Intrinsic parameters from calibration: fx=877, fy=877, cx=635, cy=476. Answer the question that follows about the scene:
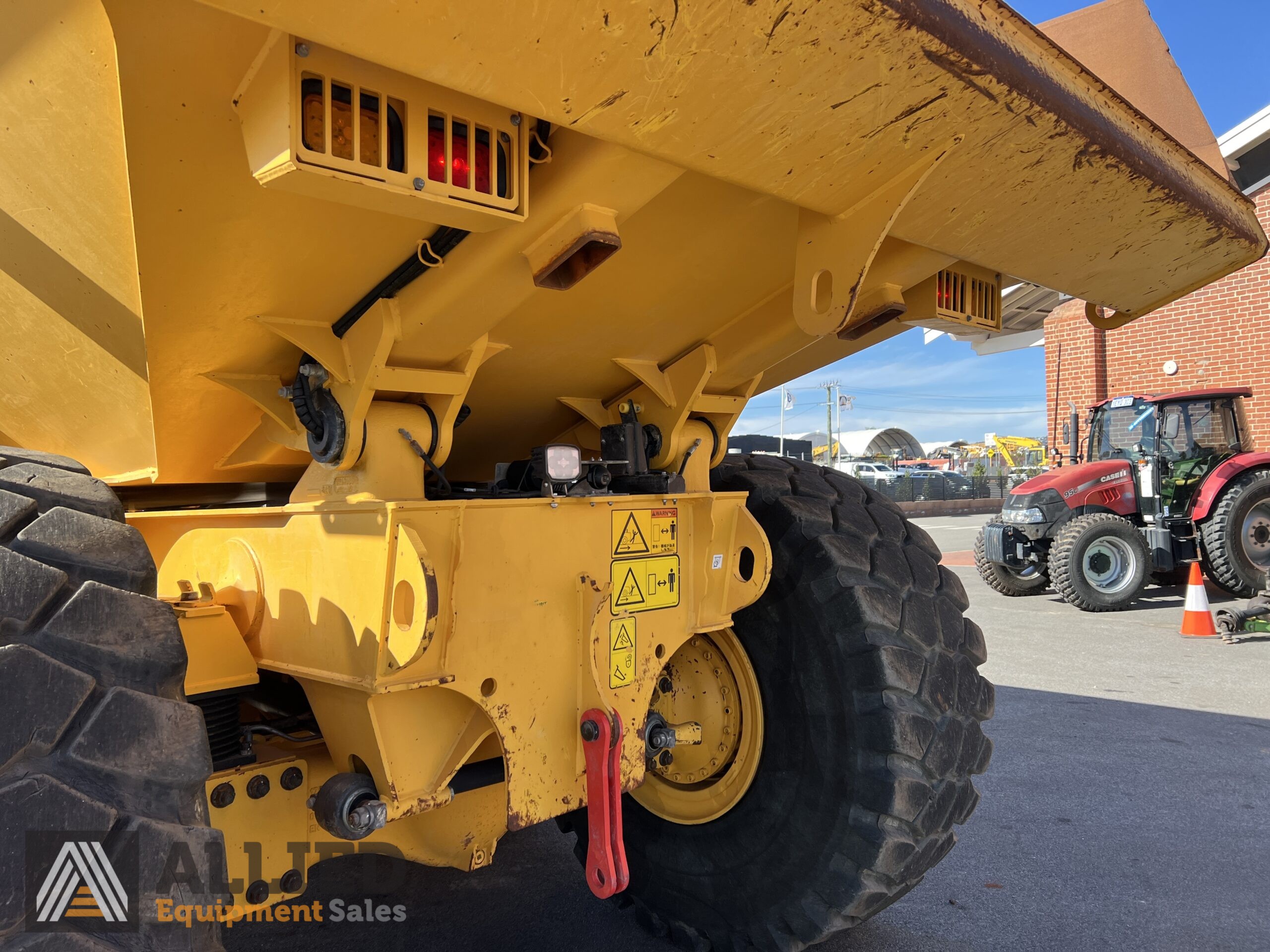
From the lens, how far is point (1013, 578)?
1087cm

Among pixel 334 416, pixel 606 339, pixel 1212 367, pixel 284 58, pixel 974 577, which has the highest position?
pixel 1212 367

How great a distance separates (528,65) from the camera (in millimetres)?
1297

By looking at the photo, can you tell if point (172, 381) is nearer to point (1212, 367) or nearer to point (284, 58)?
point (284, 58)

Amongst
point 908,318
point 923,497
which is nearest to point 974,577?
point 908,318

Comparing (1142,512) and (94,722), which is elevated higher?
(1142,512)

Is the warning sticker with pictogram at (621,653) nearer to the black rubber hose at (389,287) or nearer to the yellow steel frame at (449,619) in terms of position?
Answer: the yellow steel frame at (449,619)

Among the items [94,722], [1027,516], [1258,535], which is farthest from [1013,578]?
[94,722]

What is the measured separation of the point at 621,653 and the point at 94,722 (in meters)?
1.23

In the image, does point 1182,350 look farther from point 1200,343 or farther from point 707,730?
point 707,730

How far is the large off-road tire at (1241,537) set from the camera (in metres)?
9.78

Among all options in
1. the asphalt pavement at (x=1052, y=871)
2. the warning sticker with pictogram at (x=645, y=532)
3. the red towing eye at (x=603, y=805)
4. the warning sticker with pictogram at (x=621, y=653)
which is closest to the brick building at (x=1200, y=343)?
the asphalt pavement at (x=1052, y=871)

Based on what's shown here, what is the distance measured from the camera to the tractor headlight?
33.7ft

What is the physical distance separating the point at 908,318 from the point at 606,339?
934 millimetres

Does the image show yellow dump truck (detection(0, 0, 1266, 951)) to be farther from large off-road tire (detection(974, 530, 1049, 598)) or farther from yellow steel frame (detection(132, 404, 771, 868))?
large off-road tire (detection(974, 530, 1049, 598))
